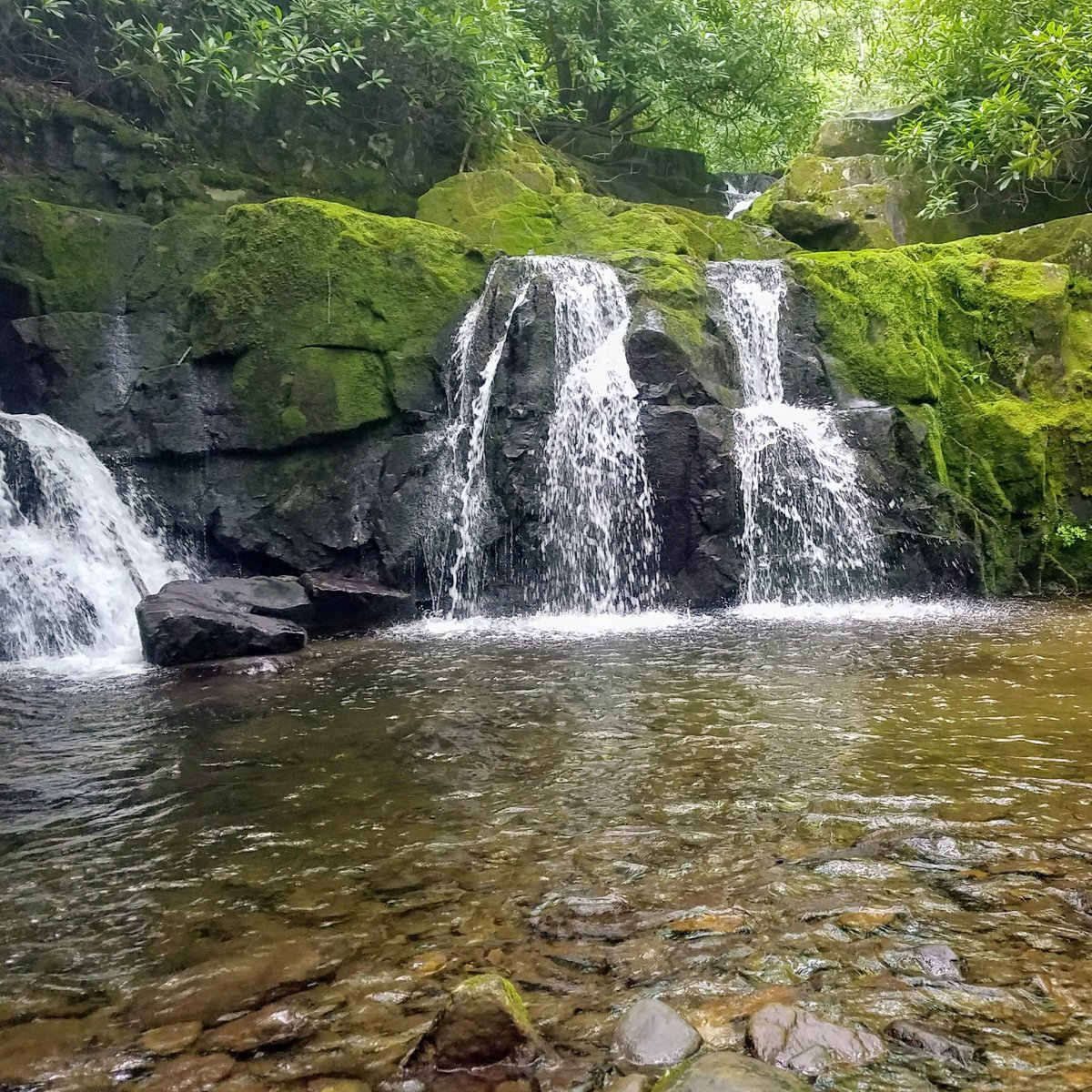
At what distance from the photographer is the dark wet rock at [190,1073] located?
204 cm

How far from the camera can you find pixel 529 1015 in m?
2.22

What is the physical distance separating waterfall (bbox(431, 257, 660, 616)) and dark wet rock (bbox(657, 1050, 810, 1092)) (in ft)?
24.5

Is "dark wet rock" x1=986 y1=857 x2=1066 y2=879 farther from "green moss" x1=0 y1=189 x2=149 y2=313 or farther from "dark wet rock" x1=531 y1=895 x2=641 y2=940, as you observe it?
"green moss" x1=0 y1=189 x2=149 y2=313

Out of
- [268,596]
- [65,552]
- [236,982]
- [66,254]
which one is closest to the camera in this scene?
[236,982]

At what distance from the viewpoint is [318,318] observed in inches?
400

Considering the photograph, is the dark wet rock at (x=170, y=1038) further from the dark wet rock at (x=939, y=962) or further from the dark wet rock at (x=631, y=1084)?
the dark wet rock at (x=939, y=962)

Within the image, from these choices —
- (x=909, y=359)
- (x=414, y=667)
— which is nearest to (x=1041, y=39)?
(x=909, y=359)

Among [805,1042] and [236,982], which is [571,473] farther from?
[805,1042]

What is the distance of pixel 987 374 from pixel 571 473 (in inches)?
212

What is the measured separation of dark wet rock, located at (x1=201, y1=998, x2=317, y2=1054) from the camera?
2172mm

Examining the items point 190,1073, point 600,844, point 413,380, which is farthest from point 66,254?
point 190,1073

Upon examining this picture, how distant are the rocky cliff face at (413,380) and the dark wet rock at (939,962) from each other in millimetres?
6829

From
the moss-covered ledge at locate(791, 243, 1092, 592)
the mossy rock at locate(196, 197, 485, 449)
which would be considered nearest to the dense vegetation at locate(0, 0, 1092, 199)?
the moss-covered ledge at locate(791, 243, 1092, 592)

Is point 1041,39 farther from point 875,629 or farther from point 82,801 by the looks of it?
point 82,801
